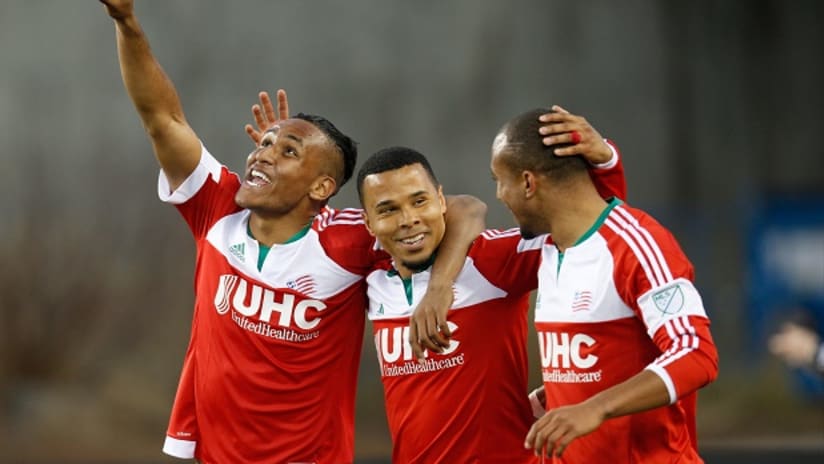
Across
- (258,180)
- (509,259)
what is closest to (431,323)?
(509,259)

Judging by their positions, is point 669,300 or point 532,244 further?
point 532,244

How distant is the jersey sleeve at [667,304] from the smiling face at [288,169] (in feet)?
4.07

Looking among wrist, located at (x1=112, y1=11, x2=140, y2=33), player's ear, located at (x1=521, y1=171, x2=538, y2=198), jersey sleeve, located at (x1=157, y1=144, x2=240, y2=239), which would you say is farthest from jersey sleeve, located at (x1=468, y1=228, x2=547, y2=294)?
wrist, located at (x1=112, y1=11, x2=140, y2=33)

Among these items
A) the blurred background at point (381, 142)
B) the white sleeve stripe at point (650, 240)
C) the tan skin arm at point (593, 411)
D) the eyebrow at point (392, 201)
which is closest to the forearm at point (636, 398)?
the tan skin arm at point (593, 411)

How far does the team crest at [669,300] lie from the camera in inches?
107

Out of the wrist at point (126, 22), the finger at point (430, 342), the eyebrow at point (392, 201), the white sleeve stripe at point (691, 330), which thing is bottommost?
the finger at point (430, 342)

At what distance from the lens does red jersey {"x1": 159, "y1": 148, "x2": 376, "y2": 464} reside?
3.49 m

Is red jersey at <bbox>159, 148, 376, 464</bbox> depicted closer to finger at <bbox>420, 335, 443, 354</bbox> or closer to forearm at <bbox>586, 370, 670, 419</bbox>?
finger at <bbox>420, 335, 443, 354</bbox>

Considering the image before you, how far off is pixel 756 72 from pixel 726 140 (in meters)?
1.04

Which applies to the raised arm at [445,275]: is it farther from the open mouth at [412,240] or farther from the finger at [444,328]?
the open mouth at [412,240]

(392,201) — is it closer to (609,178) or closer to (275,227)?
(275,227)

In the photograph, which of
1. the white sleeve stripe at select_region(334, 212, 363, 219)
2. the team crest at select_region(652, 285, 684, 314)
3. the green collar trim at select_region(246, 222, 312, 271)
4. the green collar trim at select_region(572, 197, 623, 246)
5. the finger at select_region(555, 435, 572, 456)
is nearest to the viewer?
the finger at select_region(555, 435, 572, 456)

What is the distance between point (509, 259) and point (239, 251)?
100cm

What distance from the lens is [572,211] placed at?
3062 millimetres
